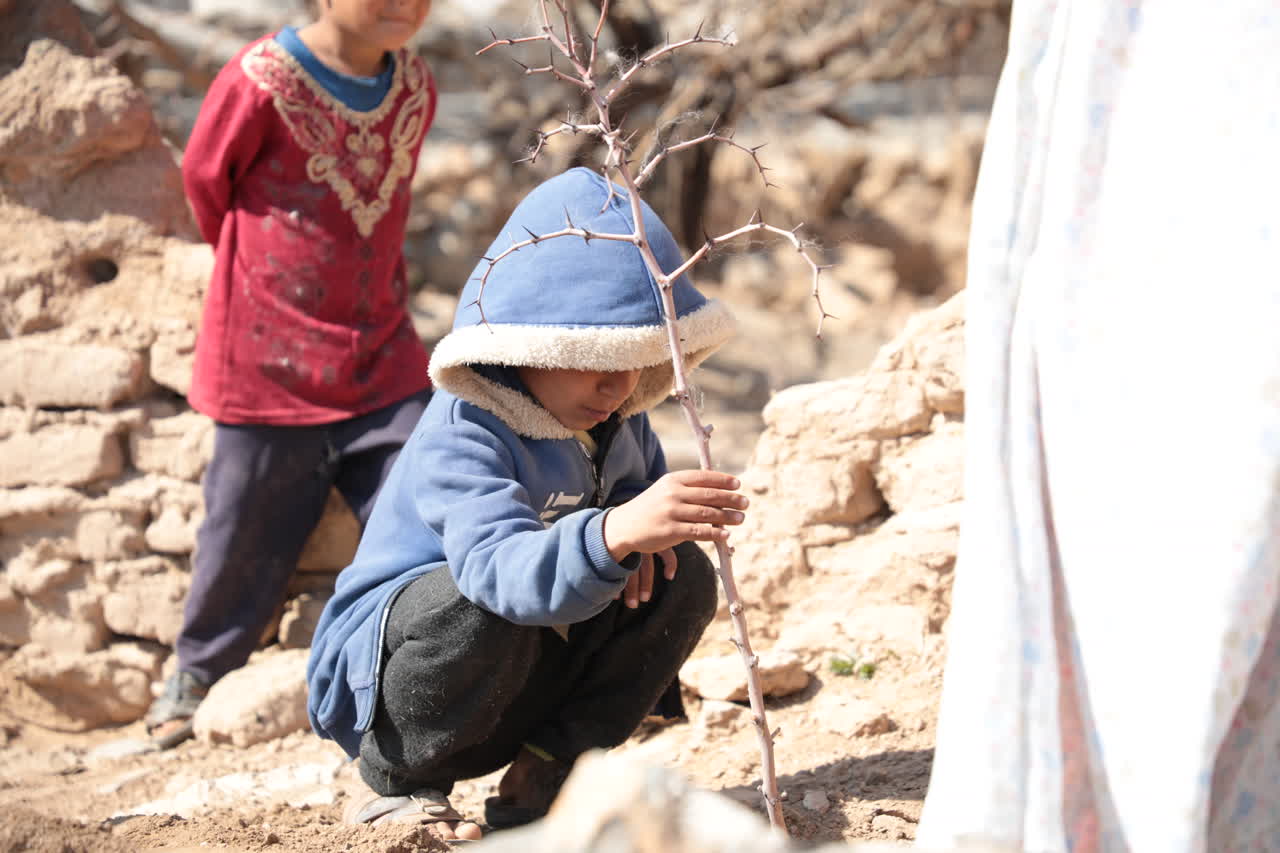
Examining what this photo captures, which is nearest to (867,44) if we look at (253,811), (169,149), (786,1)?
(786,1)

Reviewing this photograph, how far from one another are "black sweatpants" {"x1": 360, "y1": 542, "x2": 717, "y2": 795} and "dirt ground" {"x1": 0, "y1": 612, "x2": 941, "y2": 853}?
0.19 metres

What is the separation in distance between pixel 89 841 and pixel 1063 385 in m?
1.71

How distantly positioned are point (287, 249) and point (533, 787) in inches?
69.1

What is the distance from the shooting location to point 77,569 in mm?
4277

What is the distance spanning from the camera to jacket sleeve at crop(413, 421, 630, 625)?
2.19m

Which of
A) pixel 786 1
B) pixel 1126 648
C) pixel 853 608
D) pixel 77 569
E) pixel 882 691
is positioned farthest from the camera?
pixel 786 1

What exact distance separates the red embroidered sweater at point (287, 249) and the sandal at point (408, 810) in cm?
136

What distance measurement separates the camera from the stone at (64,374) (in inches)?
167

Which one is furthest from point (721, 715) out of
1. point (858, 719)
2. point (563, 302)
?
point (563, 302)

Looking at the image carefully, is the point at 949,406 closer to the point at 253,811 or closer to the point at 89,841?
the point at 253,811

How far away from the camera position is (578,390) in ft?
8.53

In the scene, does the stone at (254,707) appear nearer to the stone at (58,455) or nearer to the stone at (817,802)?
the stone at (58,455)

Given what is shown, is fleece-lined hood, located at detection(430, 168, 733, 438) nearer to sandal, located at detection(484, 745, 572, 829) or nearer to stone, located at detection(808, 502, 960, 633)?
sandal, located at detection(484, 745, 572, 829)

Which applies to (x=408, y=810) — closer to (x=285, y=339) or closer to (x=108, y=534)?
(x=285, y=339)
